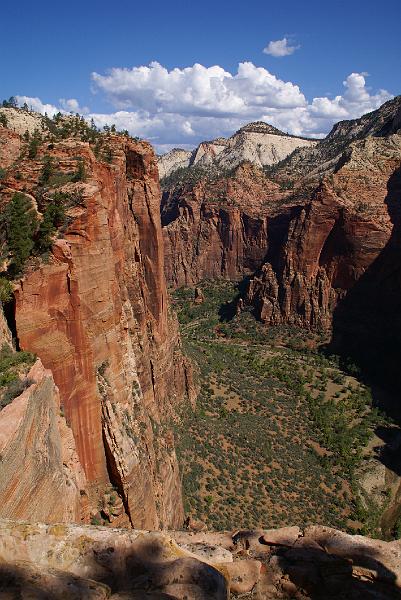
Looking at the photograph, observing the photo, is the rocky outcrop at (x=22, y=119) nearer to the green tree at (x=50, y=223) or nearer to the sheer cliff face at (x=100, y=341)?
the sheer cliff face at (x=100, y=341)

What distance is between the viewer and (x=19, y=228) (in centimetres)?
1922

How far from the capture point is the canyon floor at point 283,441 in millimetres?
35531

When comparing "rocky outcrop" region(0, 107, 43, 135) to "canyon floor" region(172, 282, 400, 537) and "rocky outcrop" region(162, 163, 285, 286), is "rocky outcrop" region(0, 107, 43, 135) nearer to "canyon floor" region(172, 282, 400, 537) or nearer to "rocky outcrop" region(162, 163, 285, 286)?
"canyon floor" region(172, 282, 400, 537)

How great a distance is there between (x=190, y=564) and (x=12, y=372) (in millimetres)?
8789

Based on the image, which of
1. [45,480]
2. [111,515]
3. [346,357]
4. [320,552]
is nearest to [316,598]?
[320,552]

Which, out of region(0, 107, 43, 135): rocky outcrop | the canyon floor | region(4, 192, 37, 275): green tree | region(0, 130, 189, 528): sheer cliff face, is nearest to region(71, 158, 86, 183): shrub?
region(0, 130, 189, 528): sheer cliff face

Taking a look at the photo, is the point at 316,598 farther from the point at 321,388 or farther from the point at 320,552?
the point at 321,388

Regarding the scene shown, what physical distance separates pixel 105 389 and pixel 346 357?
5176 centimetres

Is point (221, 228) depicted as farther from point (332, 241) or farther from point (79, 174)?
point (79, 174)

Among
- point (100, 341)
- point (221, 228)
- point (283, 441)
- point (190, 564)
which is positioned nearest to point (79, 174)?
point (100, 341)

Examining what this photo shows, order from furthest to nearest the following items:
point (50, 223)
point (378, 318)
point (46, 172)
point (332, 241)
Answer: point (332, 241) → point (378, 318) → point (46, 172) → point (50, 223)

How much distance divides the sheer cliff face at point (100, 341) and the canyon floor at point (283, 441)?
19.8 ft

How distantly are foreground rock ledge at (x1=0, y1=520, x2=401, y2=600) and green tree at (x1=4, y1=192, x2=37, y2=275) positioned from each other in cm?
1072

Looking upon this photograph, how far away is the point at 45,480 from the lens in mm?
14547
